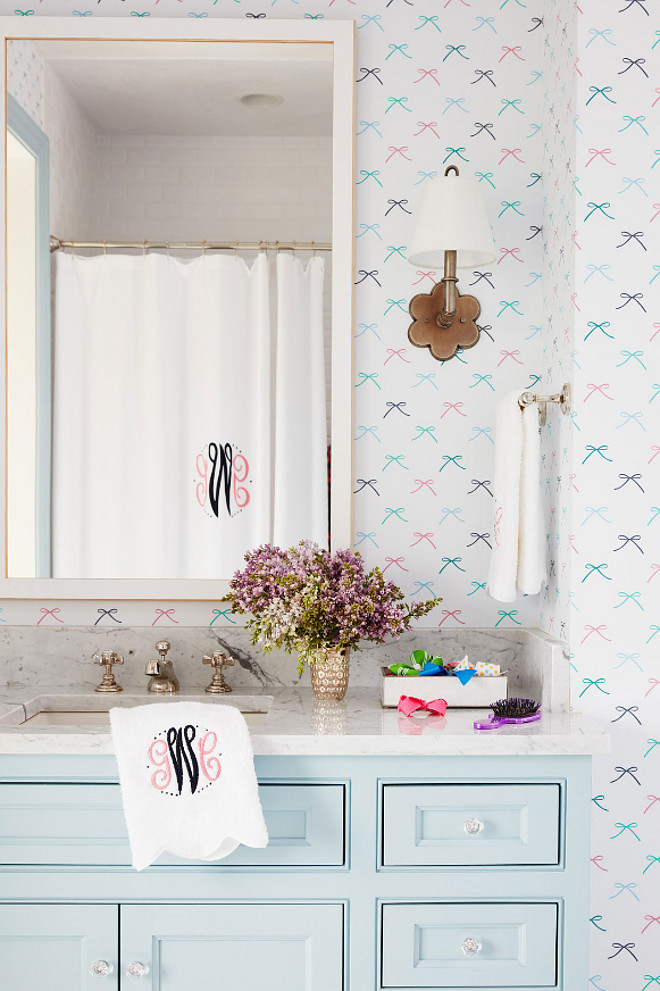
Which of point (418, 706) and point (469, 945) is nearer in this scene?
point (469, 945)

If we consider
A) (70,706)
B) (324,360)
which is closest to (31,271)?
(324,360)

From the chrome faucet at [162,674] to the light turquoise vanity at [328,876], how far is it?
1.23 feet

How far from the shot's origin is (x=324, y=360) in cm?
196

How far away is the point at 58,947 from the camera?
1.52 meters

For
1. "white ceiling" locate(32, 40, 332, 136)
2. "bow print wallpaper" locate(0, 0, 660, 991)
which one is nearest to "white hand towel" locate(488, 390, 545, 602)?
"bow print wallpaper" locate(0, 0, 660, 991)

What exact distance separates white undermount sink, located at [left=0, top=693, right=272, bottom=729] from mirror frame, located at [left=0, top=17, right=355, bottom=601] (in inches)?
8.5

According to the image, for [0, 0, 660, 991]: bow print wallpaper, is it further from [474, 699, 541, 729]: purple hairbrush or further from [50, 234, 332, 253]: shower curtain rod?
[474, 699, 541, 729]: purple hairbrush

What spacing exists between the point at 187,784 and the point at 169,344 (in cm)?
97

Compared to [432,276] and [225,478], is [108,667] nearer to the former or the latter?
[225,478]

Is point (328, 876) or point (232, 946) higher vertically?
point (328, 876)

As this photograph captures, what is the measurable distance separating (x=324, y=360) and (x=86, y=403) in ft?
1.77

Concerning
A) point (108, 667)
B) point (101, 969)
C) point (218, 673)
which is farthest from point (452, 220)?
point (101, 969)

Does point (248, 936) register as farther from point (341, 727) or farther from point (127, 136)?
point (127, 136)

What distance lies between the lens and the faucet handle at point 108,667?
189 cm
